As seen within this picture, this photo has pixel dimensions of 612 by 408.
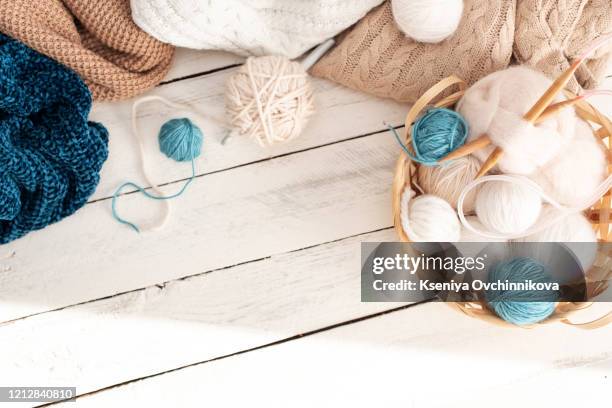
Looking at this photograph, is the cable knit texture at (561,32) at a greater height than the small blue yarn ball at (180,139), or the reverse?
the cable knit texture at (561,32)

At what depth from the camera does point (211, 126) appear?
40.8 inches

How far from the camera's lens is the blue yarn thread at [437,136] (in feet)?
2.90

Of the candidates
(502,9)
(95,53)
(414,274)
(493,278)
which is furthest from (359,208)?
(95,53)

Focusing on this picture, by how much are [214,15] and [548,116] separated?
0.53 m

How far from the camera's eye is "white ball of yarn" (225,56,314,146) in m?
0.93

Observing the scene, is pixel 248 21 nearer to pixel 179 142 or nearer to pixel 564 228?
pixel 179 142

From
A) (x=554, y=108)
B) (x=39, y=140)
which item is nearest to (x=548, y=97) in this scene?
(x=554, y=108)

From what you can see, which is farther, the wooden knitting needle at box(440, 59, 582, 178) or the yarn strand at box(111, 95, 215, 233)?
the yarn strand at box(111, 95, 215, 233)

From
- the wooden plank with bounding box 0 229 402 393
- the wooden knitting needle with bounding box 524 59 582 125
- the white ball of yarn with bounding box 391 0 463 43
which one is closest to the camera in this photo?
the wooden knitting needle with bounding box 524 59 582 125

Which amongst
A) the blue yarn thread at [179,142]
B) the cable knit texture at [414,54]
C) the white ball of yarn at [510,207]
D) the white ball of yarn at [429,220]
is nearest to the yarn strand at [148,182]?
the blue yarn thread at [179,142]

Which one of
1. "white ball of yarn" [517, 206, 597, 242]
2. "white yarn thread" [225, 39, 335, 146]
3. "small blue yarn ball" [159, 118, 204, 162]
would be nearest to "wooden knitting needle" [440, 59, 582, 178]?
"white ball of yarn" [517, 206, 597, 242]

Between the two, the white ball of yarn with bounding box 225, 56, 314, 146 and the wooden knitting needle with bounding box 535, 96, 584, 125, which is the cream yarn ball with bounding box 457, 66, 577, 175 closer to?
the wooden knitting needle with bounding box 535, 96, 584, 125

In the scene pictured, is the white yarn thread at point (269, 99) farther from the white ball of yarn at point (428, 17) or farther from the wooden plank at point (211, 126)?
the white ball of yarn at point (428, 17)

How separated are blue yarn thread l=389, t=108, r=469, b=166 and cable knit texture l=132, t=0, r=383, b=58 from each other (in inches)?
8.7
